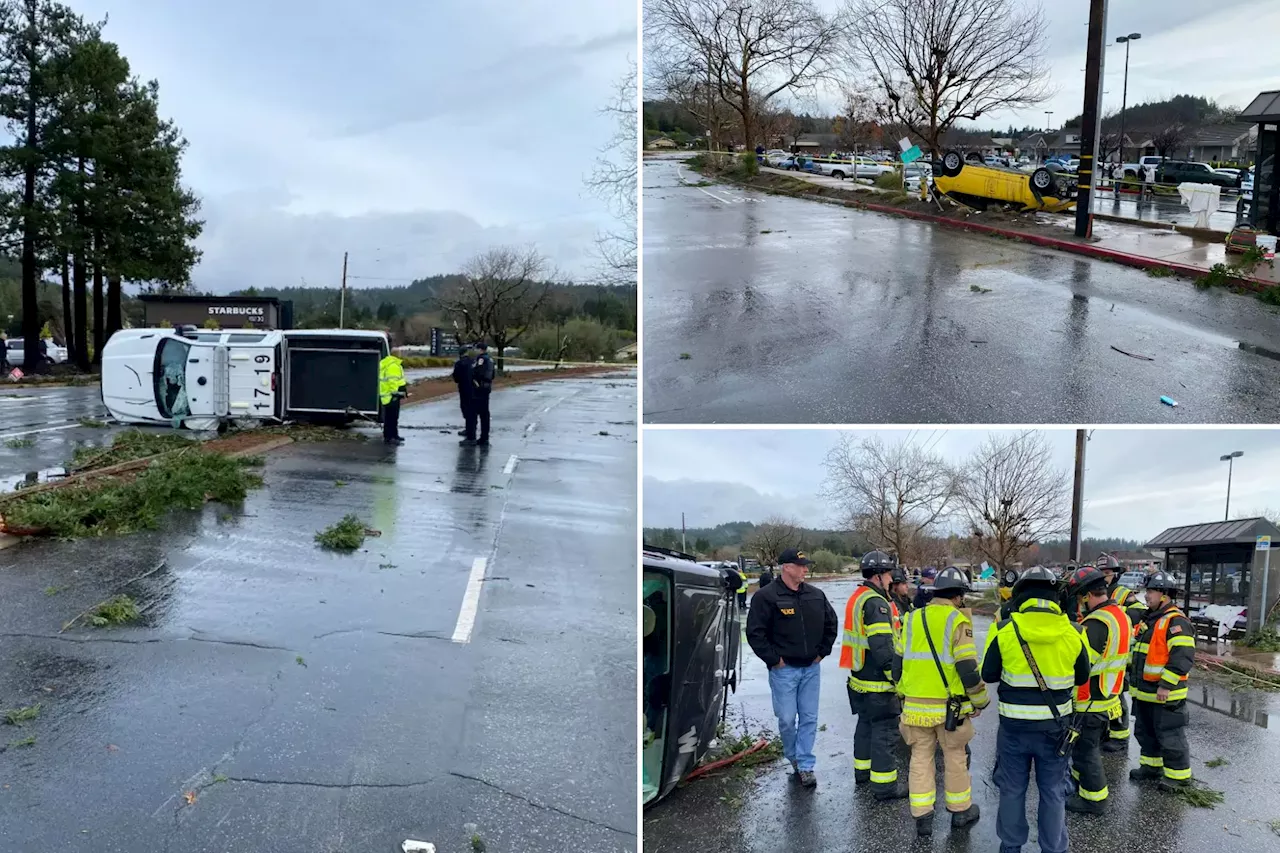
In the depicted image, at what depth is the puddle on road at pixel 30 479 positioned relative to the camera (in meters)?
A: 11.8

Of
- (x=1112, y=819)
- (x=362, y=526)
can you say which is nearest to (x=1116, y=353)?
(x=1112, y=819)

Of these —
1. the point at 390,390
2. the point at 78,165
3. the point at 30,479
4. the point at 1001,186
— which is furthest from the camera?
the point at 78,165

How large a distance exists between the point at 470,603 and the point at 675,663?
3.05 meters

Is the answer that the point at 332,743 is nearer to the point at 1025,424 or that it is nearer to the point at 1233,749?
the point at 1025,424

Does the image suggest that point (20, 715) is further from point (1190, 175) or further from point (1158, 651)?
point (1190, 175)

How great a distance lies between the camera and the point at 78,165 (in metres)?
37.8

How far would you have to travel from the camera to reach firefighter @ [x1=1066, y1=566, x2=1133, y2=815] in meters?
6.03

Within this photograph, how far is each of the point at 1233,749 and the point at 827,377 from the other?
4.15 meters

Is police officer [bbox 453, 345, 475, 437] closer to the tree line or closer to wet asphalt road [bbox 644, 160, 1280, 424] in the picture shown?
wet asphalt road [bbox 644, 160, 1280, 424]

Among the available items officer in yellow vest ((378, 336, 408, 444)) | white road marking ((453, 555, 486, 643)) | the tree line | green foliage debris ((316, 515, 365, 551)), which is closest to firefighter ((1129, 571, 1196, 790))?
white road marking ((453, 555, 486, 643))

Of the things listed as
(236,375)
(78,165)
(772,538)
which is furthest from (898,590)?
(78,165)

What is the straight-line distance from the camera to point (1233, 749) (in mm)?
7660

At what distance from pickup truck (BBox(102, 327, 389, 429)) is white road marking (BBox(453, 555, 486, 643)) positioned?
8.82 m

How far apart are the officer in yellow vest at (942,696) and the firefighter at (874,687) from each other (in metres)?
0.43
